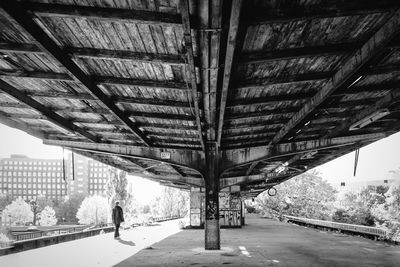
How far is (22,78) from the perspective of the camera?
6.98m

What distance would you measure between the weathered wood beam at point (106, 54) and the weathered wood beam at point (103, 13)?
46.8 inches

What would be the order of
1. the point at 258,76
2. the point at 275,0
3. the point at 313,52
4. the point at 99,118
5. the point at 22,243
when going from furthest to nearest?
the point at 22,243 → the point at 99,118 → the point at 258,76 → the point at 313,52 → the point at 275,0

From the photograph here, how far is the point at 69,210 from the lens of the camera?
130875 mm

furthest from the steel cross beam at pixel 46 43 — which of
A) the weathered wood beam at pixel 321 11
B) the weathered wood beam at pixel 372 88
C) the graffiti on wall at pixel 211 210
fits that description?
the graffiti on wall at pixel 211 210

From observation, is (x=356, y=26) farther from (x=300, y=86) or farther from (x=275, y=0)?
(x=300, y=86)

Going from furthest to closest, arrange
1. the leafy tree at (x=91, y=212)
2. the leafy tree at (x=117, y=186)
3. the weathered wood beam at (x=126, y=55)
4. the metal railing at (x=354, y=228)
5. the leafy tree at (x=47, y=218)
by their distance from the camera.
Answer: the leafy tree at (x=91, y=212) < the leafy tree at (x=47, y=218) < the leafy tree at (x=117, y=186) < the metal railing at (x=354, y=228) < the weathered wood beam at (x=126, y=55)

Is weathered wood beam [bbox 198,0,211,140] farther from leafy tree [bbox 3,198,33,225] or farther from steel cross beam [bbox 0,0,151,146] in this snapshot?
leafy tree [bbox 3,198,33,225]

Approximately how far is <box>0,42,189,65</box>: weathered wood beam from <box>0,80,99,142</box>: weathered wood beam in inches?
84.3

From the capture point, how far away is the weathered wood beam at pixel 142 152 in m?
12.5

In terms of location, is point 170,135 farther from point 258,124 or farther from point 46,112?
point 46,112

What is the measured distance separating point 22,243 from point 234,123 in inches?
335

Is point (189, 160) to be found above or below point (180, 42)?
below

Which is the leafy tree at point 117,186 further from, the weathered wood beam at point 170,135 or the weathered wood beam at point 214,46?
the weathered wood beam at point 214,46

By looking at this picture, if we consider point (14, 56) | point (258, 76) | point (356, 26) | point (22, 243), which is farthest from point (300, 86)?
point (22, 243)
